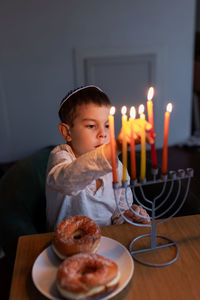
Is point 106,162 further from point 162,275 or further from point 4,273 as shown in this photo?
point 4,273

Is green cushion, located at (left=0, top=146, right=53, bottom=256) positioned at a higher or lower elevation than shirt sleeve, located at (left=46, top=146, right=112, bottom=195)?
lower

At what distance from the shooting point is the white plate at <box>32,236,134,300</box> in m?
0.74

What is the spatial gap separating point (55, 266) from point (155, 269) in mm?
278

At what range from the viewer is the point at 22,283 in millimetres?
809

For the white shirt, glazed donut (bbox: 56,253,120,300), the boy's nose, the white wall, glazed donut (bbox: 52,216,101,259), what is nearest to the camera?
glazed donut (bbox: 56,253,120,300)

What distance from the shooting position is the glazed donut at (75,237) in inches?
32.5

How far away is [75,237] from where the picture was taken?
92 cm

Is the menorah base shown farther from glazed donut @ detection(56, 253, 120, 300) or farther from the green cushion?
the green cushion

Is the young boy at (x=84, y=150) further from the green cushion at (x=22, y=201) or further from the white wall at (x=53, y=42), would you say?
the white wall at (x=53, y=42)

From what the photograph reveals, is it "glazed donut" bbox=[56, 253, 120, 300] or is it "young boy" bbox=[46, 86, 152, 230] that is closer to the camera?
"glazed donut" bbox=[56, 253, 120, 300]

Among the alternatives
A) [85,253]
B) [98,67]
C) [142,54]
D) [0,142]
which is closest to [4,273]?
[85,253]

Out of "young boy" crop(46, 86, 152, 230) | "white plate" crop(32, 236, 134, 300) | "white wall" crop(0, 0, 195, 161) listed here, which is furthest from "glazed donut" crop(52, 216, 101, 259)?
"white wall" crop(0, 0, 195, 161)

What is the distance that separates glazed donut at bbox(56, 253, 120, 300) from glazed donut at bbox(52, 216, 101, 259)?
4 cm

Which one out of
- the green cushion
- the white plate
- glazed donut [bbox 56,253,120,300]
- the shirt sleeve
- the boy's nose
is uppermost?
the boy's nose
